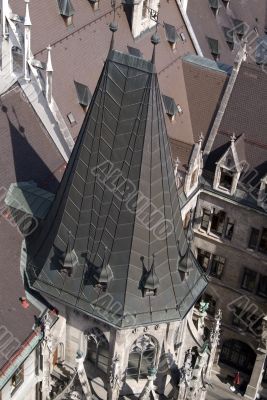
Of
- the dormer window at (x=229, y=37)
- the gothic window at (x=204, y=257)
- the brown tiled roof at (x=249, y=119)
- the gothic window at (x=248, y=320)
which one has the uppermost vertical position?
the dormer window at (x=229, y=37)

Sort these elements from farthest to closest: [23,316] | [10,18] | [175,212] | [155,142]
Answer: [10,18], [23,316], [175,212], [155,142]

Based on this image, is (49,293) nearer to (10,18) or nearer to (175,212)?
(175,212)

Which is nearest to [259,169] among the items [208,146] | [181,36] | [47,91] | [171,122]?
[208,146]

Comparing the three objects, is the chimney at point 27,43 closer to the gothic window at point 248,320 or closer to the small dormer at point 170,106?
the small dormer at point 170,106

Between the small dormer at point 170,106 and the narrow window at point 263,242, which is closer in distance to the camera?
the small dormer at point 170,106

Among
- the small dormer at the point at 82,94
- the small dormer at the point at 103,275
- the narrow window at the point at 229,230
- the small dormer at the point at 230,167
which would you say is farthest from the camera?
the narrow window at the point at 229,230

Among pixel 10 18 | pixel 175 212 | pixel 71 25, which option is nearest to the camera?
pixel 175 212

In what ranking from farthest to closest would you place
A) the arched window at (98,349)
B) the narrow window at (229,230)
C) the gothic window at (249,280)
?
the gothic window at (249,280), the narrow window at (229,230), the arched window at (98,349)

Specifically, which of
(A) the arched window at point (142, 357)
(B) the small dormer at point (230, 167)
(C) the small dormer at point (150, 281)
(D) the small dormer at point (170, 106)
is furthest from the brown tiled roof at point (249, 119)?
(C) the small dormer at point (150, 281)
